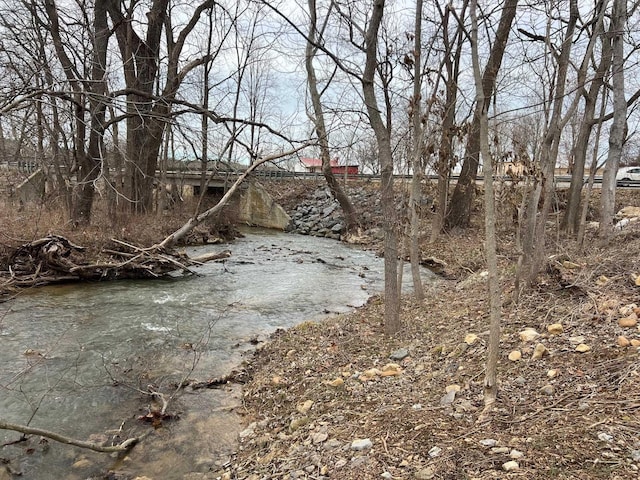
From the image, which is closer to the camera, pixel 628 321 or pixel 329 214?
pixel 628 321

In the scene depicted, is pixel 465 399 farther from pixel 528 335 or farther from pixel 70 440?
pixel 70 440

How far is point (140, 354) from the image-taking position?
6.02 meters

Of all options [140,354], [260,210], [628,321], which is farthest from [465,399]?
[260,210]

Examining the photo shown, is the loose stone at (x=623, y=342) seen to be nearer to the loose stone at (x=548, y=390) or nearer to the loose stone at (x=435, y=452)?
the loose stone at (x=548, y=390)

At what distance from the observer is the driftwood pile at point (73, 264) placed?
9172 millimetres

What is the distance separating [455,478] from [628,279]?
11.8 feet

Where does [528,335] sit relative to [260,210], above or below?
below

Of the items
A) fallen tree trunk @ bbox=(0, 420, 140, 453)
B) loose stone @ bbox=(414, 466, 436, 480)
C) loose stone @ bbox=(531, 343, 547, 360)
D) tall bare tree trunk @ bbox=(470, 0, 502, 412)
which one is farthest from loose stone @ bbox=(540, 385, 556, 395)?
fallen tree trunk @ bbox=(0, 420, 140, 453)

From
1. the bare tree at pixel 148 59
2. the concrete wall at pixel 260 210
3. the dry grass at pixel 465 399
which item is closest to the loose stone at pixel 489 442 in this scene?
the dry grass at pixel 465 399

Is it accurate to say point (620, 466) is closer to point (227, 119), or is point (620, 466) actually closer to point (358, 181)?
point (227, 119)

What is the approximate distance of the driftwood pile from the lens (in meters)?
9.17

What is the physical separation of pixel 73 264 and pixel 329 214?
15.0 meters

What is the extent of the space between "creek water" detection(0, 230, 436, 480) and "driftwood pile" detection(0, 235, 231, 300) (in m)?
0.33

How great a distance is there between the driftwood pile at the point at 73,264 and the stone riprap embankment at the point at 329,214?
1028cm
